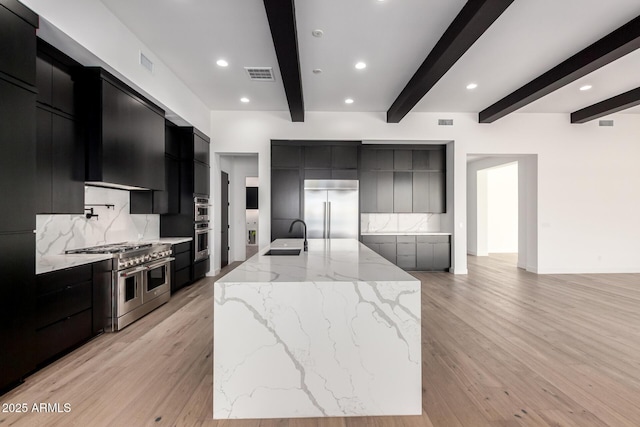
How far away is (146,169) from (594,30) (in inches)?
220

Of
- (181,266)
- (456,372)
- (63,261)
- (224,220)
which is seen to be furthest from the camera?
(224,220)

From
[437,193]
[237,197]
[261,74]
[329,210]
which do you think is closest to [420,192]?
[437,193]

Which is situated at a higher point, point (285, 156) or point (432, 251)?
point (285, 156)

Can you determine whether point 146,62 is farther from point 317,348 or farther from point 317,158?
point 317,348

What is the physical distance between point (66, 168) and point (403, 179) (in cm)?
577

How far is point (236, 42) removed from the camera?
3.52 m

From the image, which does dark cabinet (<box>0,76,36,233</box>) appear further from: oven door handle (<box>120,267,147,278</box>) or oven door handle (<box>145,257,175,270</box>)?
oven door handle (<box>145,257,175,270</box>)

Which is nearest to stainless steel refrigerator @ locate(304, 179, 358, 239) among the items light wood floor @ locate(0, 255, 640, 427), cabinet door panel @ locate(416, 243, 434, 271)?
cabinet door panel @ locate(416, 243, 434, 271)

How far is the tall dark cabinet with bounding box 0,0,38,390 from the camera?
198 cm

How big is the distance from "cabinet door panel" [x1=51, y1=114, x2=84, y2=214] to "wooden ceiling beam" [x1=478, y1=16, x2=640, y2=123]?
19.2 ft

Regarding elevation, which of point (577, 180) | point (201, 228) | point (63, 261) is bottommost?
point (63, 261)

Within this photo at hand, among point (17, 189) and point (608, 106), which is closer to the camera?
point (17, 189)

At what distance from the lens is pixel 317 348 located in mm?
1767

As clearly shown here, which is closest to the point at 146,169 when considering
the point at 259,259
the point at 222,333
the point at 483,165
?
the point at 259,259
